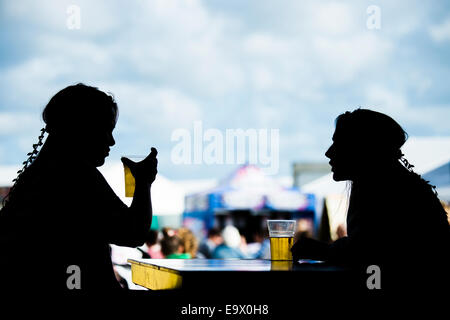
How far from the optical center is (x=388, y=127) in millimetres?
1689

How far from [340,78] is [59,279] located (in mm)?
4718

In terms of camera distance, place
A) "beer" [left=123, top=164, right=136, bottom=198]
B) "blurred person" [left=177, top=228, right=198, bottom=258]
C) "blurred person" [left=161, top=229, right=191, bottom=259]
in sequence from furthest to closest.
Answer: "blurred person" [left=177, top=228, right=198, bottom=258] → "blurred person" [left=161, top=229, right=191, bottom=259] → "beer" [left=123, top=164, right=136, bottom=198]

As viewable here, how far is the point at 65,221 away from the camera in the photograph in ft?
3.96

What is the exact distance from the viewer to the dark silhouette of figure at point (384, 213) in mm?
1309

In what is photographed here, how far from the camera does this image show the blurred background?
253 centimetres

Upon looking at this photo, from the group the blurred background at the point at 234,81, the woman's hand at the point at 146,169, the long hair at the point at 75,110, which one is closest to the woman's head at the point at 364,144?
the blurred background at the point at 234,81

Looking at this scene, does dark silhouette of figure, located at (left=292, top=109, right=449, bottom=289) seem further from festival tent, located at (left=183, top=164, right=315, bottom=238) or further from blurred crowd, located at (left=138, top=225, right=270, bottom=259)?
festival tent, located at (left=183, top=164, right=315, bottom=238)

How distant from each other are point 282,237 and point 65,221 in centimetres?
79

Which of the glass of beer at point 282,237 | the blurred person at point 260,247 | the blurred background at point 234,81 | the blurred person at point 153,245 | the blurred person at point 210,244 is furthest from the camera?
the blurred person at point 210,244

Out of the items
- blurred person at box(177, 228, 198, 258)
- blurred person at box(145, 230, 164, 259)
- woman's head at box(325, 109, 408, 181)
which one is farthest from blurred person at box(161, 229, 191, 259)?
woman's head at box(325, 109, 408, 181)

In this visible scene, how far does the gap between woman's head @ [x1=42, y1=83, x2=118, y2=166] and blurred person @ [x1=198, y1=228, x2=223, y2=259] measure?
4.59 metres

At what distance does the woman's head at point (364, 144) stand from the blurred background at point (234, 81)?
102 millimetres

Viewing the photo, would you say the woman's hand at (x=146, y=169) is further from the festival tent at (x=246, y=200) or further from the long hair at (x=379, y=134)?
the festival tent at (x=246, y=200)

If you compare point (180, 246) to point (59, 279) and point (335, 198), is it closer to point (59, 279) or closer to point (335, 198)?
point (335, 198)
